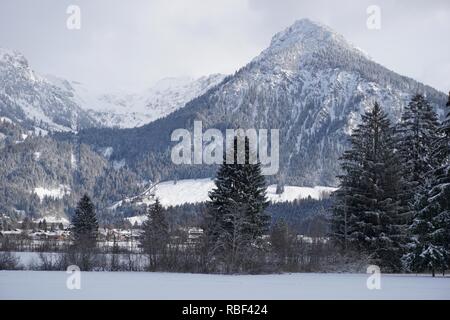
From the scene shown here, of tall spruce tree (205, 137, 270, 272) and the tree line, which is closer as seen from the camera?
the tree line

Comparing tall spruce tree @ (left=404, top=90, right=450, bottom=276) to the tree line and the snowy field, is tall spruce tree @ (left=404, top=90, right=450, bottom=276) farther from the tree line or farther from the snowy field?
the tree line

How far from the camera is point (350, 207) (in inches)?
1791

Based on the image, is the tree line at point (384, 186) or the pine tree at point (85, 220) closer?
the tree line at point (384, 186)

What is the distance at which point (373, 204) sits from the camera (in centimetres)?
4478

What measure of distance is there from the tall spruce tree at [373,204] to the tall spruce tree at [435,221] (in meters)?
6.09

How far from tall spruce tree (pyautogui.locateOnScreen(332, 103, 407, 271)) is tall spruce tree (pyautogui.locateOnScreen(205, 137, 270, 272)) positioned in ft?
21.2

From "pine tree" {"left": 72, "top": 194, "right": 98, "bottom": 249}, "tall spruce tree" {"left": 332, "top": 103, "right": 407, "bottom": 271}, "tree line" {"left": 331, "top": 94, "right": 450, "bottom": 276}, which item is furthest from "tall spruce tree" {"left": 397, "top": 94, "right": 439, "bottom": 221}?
"pine tree" {"left": 72, "top": 194, "right": 98, "bottom": 249}

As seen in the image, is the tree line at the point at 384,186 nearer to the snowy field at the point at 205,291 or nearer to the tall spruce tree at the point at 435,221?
the tall spruce tree at the point at 435,221

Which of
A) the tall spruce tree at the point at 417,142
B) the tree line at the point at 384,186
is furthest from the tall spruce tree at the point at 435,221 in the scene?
the tall spruce tree at the point at 417,142

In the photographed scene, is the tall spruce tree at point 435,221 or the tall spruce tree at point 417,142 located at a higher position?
the tall spruce tree at point 417,142

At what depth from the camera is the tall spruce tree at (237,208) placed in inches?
1848

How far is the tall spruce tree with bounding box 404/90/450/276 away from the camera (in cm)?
3262

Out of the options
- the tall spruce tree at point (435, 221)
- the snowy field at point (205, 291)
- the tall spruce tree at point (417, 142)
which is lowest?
the snowy field at point (205, 291)
